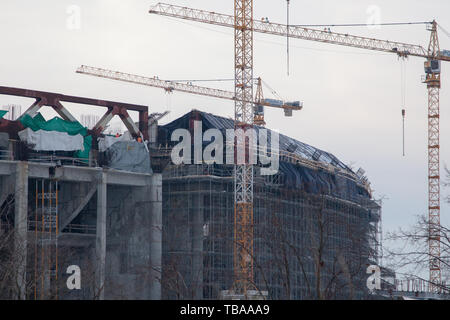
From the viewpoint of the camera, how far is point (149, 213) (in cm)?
7650

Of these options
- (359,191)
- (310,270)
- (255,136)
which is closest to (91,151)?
(255,136)

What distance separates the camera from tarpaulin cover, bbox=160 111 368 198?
86.8 metres

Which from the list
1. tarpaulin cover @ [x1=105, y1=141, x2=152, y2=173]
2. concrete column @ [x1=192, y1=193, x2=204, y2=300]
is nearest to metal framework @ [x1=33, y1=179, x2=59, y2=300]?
tarpaulin cover @ [x1=105, y1=141, x2=152, y2=173]

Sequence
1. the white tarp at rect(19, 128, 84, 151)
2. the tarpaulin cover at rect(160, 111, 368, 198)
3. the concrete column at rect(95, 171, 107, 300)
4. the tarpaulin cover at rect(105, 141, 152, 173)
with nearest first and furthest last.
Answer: the concrete column at rect(95, 171, 107, 300)
the white tarp at rect(19, 128, 84, 151)
the tarpaulin cover at rect(105, 141, 152, 173)
the tarpaulin cover at rect(160, 111, 368, 198)

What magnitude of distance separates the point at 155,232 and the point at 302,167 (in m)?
22.2

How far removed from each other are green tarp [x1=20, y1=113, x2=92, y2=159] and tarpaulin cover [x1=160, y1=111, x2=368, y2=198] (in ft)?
38.7

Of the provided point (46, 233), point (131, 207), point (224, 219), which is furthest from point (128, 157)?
point (46, 233)

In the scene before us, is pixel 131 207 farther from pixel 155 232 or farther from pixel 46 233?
pixel 46 233

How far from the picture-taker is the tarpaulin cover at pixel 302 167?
86.8m

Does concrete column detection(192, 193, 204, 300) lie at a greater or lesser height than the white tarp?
lesser

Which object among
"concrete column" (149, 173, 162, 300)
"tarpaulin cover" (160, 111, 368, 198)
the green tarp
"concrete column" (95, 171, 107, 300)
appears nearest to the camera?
"concrete column" (95, 171, 107, 300)

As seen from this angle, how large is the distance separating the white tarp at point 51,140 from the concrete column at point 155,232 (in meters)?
7.32

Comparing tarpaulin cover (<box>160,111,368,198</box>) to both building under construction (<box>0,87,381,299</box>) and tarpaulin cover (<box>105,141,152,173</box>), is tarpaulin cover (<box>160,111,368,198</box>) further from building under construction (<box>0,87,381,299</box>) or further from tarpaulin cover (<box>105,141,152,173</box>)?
tarpaulin cover (<box>105,141,152,173</box>)
